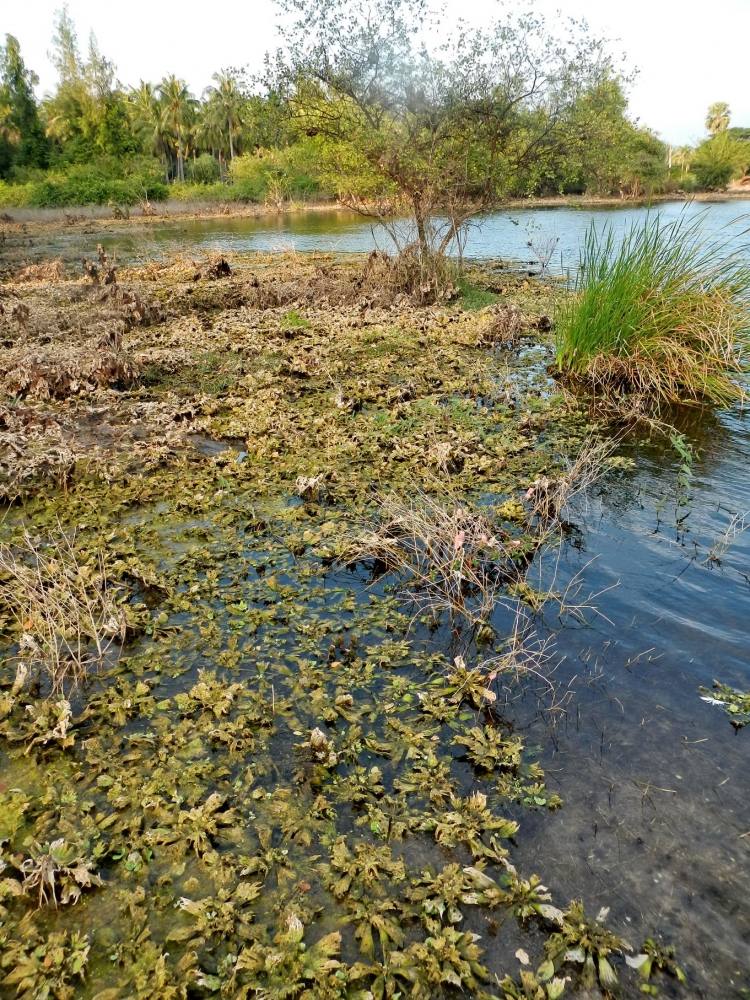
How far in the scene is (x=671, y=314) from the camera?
9430 mm

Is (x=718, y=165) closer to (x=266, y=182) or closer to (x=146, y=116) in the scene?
(x=266, y=182)

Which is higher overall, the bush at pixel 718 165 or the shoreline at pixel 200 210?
the bush at pixel 718 165

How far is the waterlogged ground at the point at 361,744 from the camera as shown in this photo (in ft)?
9.09

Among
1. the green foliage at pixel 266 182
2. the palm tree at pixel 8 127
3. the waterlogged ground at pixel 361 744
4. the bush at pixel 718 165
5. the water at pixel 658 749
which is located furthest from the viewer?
the palm tree at pixel 8 127

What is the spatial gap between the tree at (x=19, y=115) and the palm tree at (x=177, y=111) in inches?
619

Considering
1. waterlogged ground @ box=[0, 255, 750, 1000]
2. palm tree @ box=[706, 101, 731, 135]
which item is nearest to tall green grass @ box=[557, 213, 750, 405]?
waterlogged ground @ box=[0, 255, 750, 1000]

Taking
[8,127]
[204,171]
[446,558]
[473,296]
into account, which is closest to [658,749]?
[446,558]

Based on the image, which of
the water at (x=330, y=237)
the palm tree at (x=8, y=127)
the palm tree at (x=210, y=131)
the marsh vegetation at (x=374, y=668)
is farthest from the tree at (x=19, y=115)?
the marsh vegetation at (x=374, y=668)

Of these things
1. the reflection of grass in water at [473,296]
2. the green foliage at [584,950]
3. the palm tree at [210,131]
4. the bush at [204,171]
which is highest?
the palm tree at [210,131]

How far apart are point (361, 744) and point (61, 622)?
8.27 ft

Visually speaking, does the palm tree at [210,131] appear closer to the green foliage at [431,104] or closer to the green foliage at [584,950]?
the green foliage at [431,104]

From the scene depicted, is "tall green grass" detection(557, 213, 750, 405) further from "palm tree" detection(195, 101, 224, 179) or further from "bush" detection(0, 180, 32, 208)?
"palm tree" detection(195, 101, 224, 179)

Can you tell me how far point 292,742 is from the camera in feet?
12.8

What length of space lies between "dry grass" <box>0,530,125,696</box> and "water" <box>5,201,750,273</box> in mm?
17118
